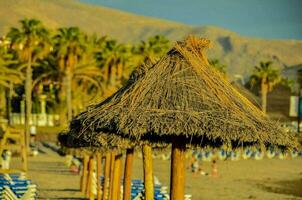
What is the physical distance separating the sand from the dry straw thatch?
1304 cm

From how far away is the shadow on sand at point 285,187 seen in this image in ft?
93.4

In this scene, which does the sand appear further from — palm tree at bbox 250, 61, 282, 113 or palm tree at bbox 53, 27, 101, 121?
palm tree at bbox 250, 61, 282, 113

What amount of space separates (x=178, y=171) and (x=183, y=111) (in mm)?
1057

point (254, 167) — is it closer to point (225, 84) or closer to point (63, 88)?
point (63, 88)

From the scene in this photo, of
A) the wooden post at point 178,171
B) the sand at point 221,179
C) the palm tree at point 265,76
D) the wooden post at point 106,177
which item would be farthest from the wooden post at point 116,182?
the palm tree at point 265,76

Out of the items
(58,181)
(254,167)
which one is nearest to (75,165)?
(58,181)

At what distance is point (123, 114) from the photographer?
8.66 m

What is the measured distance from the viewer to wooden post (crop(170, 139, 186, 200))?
9.11 metres

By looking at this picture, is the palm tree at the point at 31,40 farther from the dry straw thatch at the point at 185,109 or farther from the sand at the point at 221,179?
the dry straw thatch at the point at 185,109

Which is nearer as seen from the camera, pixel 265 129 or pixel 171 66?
pixel 265 129

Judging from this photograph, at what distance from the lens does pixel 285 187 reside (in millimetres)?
30547

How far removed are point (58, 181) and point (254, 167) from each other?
16534mm

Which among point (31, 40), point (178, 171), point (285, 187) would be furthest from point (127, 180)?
point (31, 40)

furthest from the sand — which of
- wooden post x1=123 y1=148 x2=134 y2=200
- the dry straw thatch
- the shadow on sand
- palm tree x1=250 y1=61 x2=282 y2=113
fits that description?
palm tree x1=250 y1=61 x2=282 y2=113
